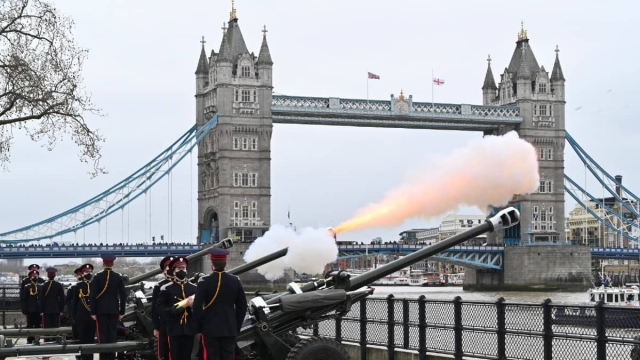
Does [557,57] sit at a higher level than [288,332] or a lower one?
higher

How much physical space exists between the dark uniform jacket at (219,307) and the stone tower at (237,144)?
8575 centimetres

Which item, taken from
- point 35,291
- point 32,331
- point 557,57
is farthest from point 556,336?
point 557,57

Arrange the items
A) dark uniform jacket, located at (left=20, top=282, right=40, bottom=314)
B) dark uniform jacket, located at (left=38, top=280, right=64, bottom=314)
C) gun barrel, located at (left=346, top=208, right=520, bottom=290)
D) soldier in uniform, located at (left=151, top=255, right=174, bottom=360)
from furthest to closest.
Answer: dark uniform jacket, located at (left=20, top=282, right=40, bottom=314), dark uniform jacket, located at (left=38, top=280, right=64, bottom=314), soldier in uniform, located at (left=151, top=255, right=174, bottom=360), gun barrel, located at (left=346, top=208, right=520, bottom=290)

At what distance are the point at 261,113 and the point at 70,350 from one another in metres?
88.1

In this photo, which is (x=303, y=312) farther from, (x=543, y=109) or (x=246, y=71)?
(x=543, y=109)

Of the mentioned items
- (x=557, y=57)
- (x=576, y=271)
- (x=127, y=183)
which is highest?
(x=557, y=57)

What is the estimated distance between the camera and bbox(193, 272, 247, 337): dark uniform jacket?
12.5 m

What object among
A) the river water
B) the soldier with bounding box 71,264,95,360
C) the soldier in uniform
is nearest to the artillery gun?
the soldier in uniform

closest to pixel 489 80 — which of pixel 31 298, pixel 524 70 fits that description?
pixel 524 70

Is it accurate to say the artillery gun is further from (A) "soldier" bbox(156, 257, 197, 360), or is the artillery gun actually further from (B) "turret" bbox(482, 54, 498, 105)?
(B) "turret" bbox(482, 54, 498, 105)

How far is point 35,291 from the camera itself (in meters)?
20.3

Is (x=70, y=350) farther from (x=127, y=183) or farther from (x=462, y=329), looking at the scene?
(x=127, y=183)

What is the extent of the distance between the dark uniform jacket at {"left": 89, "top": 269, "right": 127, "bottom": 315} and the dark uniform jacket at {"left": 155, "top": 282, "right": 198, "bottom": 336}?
183 cm

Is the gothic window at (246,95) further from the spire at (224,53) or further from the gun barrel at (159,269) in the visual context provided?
the gun barrel at (159,269)
